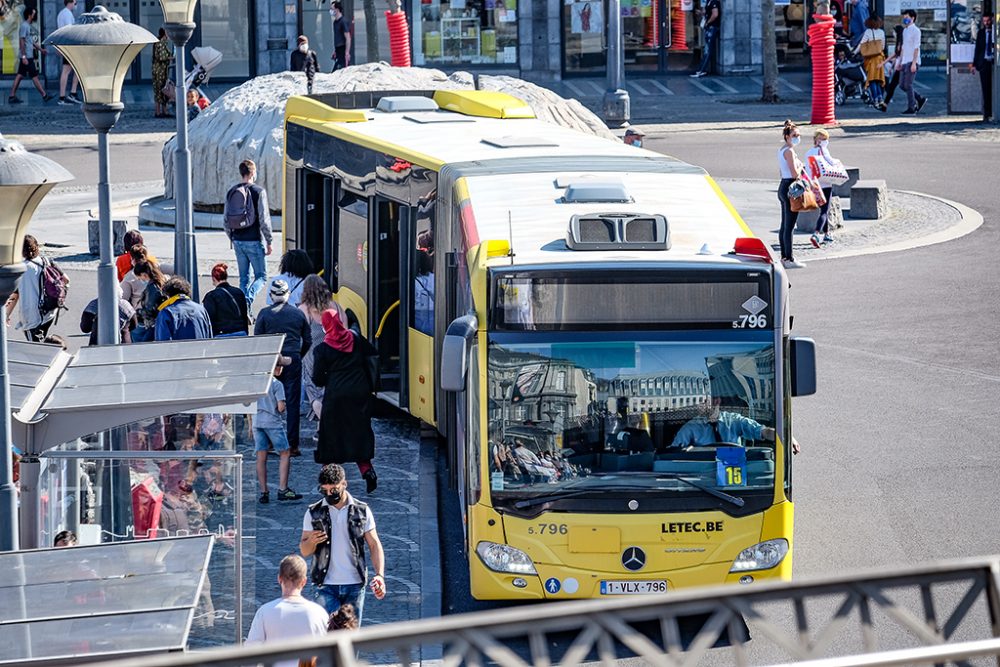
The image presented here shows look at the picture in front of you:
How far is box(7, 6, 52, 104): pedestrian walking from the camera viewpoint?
40938 mm

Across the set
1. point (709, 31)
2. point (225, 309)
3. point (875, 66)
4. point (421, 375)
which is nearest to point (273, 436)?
point (421, 375)

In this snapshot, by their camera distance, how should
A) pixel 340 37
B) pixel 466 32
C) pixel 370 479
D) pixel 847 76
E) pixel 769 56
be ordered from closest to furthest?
pixel 370 479
pixel 769 56
pixel 847 76
pixel 340 37
pixel 466 32

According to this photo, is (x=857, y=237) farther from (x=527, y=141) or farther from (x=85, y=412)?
(x=85, y=412)

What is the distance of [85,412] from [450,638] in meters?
4.65

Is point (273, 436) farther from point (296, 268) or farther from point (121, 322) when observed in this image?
point (121, 322)

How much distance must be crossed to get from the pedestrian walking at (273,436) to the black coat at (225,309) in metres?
1.61

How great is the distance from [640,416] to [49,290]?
837 centimetres

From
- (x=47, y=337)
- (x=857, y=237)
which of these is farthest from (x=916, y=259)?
(x=47, y=337)

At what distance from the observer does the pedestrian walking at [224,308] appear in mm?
14922

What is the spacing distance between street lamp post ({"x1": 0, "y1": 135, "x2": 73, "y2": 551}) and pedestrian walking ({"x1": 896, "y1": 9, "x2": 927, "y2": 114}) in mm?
32101

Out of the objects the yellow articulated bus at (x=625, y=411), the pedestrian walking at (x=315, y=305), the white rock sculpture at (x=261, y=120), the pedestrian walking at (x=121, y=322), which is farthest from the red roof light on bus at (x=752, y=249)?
the white rock sculpture at (x=261, y=120)

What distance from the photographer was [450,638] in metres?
4.93

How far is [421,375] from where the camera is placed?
1455cm

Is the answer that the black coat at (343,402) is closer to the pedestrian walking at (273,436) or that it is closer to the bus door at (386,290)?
the pedestrian walking at (273,436)
